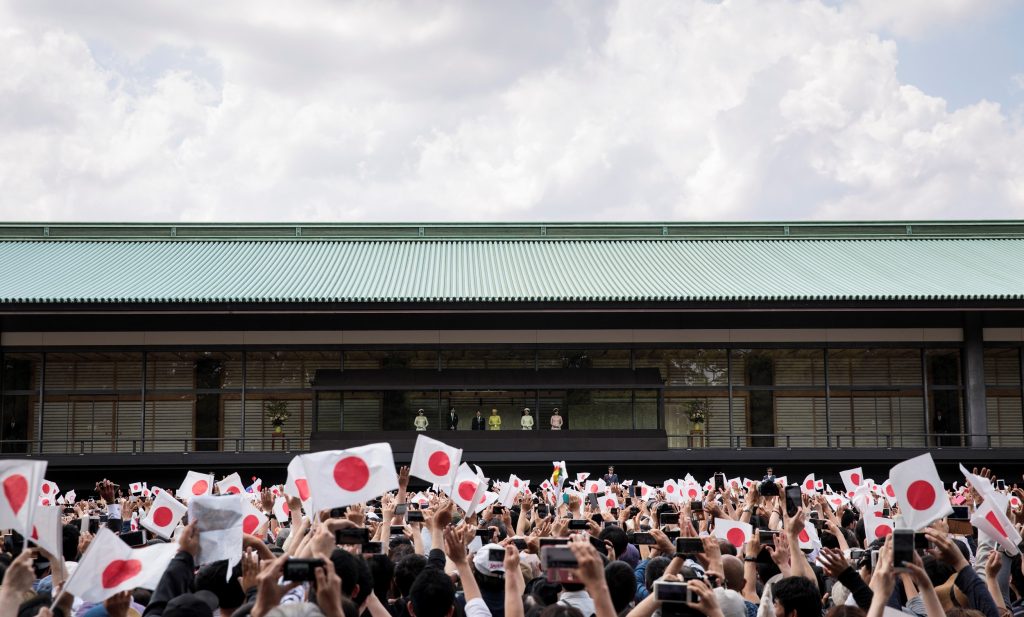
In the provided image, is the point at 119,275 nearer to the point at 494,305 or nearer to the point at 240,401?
the point at 240,401

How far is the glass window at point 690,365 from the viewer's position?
3234cm

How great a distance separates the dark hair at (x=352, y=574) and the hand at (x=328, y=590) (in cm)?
110

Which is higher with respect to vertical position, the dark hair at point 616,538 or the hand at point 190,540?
the hand at point 190,540

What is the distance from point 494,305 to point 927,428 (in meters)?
13.6

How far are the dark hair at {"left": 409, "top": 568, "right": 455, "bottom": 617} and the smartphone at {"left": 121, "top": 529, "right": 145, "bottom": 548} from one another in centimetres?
215

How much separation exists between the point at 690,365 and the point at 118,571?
91.1 feet

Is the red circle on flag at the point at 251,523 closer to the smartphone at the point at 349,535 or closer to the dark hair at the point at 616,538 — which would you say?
the dark hair at the point at 616,538

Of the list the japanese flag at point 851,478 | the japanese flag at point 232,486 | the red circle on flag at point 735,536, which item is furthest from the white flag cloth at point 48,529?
the japanese flag at point 851,478

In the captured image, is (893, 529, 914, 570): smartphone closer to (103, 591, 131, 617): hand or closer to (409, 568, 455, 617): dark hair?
(409, 568, 455, 617): dark hair

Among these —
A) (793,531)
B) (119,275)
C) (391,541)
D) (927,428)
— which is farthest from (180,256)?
(793,531)

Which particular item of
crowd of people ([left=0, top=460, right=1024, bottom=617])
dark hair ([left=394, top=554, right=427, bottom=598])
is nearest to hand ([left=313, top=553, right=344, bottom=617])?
crowd of people ([left=0, top=460, right=1024, bottom=617])

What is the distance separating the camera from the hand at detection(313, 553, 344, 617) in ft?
14.8

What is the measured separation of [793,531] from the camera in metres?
6.65

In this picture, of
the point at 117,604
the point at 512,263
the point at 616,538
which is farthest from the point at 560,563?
the point at 512,263
